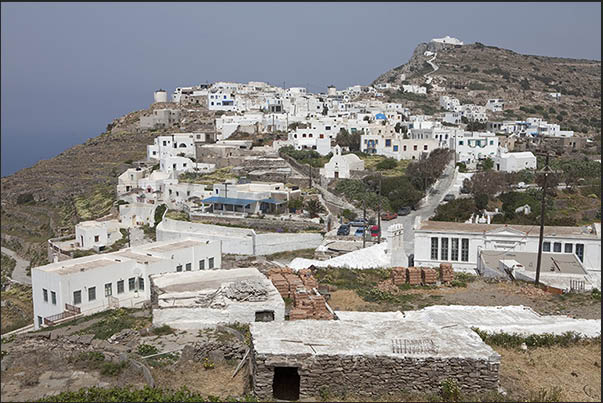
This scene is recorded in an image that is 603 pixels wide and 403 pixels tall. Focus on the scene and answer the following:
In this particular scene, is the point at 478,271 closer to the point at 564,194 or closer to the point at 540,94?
the point at 564,194

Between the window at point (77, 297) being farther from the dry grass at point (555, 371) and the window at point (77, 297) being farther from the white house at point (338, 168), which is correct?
the white house at point (338, 168)

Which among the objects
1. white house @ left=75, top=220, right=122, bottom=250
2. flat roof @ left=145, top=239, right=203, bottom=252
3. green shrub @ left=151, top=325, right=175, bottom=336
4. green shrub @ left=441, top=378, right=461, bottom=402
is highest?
green shrub @ left=441, top=378, right=461, bottom=402

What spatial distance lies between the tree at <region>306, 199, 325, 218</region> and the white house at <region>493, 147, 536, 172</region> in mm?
20011

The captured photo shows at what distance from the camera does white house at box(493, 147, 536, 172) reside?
159 ft

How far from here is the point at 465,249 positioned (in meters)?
22.4

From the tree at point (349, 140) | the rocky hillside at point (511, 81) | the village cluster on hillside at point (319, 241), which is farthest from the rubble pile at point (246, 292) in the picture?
the rocky hillside at point (511, 81)

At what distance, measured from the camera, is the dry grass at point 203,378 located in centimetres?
805

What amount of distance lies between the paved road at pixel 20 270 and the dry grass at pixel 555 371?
36.2 metres

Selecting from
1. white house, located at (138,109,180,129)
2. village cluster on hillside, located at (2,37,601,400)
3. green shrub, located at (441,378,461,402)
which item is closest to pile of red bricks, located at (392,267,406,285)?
village cluster on hillside, located at (2,37,601,400)

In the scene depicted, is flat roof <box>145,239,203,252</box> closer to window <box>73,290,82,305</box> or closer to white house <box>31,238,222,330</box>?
white house <box>31,238,222,330</box>

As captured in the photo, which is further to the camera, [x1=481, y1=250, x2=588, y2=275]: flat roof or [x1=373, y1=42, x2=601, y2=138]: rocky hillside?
[x1=373, y1=42, x2=601, y2=138]: rocky hillside

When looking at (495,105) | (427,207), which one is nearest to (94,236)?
(427,207)

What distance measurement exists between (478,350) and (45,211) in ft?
168

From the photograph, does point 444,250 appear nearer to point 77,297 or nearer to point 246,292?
point 246,292
